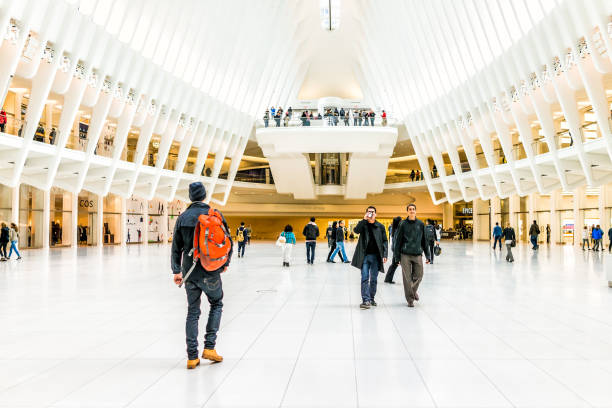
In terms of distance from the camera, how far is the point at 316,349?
17.0 ft

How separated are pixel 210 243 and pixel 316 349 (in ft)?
5.19

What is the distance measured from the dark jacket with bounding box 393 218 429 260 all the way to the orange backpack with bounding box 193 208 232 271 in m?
4.02

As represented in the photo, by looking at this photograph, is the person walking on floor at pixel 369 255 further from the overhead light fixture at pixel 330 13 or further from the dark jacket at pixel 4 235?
the overhead light fixture at pixel 330 13

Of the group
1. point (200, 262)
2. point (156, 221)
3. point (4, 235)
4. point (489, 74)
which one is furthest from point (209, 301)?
point (156, 221)

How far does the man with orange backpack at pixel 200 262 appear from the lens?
14.9ft

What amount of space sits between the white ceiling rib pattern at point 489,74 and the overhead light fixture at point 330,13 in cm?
226

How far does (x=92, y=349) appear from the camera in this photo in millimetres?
5203

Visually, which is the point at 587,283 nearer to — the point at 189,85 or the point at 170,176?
the point at 189,85

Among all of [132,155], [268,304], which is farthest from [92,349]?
[132,155]

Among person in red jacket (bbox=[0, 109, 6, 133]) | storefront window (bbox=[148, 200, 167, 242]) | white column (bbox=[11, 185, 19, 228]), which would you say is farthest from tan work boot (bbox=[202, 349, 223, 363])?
storefront window (bbox=[148, 200, 167, 242])

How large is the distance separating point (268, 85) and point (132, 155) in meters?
13.4

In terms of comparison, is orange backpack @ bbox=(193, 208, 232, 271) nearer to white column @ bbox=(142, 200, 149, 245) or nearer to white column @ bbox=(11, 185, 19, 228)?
white column @ bbox=(11, 185, 19, 228)

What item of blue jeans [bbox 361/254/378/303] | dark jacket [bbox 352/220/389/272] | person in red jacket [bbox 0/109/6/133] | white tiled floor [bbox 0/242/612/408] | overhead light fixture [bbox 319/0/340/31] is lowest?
white tiled floor [bbox 0/242/612/408]

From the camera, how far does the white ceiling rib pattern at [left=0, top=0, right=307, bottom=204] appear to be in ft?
60.1
